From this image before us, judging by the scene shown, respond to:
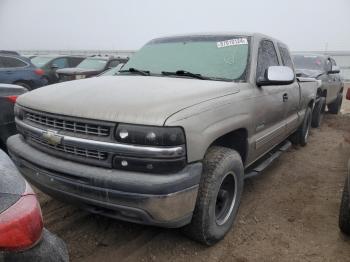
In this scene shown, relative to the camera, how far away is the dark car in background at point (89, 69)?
10461mm

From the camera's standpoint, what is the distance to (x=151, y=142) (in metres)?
2.52

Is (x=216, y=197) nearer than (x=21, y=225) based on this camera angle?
No

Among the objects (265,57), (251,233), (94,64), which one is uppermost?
(265,57)

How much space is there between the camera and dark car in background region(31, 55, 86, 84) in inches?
486

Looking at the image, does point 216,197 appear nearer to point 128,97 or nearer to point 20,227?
point 128,97

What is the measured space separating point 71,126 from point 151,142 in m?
0.69

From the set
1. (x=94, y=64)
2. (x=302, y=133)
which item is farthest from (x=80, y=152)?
(x=94, y=64)

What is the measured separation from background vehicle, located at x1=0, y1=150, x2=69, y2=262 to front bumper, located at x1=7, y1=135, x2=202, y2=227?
0.91 metres

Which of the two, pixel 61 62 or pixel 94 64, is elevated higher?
pixel 94 64

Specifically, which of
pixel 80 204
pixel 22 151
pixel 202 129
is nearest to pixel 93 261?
pixel 80 204

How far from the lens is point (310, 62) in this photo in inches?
394

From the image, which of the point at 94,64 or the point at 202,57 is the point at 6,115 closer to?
the point at 202,57

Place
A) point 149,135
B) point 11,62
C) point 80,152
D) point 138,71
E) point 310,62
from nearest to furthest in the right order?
point 149,135 < point 80,152 < point 138,71 < point 310,62 < point 11,62

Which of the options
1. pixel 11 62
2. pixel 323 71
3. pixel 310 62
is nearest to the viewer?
pixel 323 71
